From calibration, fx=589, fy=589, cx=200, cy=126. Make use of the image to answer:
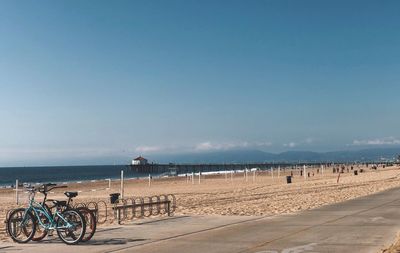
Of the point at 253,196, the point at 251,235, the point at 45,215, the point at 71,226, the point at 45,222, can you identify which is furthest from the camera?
the point at 253,196

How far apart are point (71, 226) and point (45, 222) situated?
88cm

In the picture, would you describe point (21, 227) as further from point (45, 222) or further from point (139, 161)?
point (139, 161)

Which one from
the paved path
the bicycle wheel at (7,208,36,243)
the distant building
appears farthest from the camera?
the distant building

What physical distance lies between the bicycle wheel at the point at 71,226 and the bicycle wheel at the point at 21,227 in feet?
2.17

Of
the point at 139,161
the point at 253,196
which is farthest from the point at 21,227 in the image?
the point at 139,161

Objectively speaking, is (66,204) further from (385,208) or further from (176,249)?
(385,208)

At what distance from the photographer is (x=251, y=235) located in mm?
12328

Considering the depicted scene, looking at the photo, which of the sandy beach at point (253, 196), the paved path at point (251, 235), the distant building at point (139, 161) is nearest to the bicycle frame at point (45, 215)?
the paved path at point (251, 235)

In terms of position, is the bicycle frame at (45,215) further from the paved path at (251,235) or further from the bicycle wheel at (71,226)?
the paved path at (251,235)

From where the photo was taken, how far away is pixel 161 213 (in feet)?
61.5

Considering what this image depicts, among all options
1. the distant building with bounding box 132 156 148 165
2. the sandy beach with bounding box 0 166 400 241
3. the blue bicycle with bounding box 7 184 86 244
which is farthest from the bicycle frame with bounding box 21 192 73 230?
the distant building with bounding box 132 156 148 165

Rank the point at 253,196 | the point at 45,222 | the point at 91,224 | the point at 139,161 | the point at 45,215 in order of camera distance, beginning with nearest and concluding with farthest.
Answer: the point at 91,224 → the point at 45,215 → the point at 45,222 → the point at 253,196 → the point at 139,161

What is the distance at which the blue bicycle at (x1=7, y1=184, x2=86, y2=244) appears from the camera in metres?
11.6

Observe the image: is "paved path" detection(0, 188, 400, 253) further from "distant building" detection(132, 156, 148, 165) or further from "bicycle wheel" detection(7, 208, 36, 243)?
"distant building" detection(132, 156, 148, 165)
